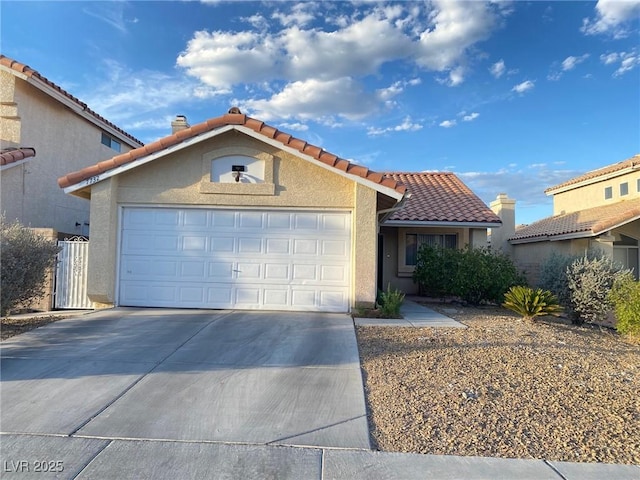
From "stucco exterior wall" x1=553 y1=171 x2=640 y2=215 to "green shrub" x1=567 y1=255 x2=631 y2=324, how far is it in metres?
9.86

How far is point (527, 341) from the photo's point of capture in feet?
24.0

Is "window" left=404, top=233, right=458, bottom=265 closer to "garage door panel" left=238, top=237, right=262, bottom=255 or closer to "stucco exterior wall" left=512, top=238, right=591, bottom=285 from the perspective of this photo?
"stucco exterior wall" left=512, top=238, right=591, bottom=285

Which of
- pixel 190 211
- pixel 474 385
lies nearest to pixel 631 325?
pixel 474 385

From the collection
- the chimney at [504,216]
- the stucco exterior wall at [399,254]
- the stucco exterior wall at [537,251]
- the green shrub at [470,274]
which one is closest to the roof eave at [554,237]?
the stucco exterior wall at [537,251]

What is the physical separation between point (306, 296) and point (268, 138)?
363cm

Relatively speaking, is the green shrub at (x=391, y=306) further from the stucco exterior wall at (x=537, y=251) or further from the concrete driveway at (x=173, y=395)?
the stucco exterior wall at (x=537, y=251)

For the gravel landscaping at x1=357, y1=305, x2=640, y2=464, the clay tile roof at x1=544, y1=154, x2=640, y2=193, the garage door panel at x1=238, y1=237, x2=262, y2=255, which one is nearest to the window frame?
the garage door panel at x1=238, y1=237, x2=262, y2=255

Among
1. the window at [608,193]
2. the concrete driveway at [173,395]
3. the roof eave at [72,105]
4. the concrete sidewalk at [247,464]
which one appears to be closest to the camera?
the concrete sidewalk at [247,464]

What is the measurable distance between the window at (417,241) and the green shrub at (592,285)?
15.4ft

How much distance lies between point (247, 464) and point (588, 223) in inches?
597

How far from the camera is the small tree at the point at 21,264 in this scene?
22.7 feet

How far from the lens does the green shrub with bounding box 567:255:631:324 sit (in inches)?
382

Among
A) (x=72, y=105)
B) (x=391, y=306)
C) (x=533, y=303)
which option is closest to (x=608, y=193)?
(x=533, y=303)

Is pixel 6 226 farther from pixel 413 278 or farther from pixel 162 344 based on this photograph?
pixel 413 278
